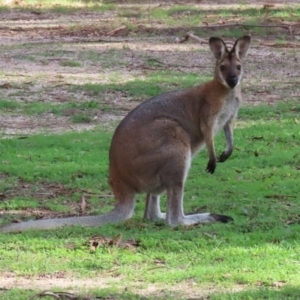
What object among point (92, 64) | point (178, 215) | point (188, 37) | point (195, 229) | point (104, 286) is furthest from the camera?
point (188, 37)

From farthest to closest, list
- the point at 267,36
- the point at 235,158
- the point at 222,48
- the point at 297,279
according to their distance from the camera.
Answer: the point at 267,36 → the point at 235,158 → the point at 222,48 → the point at 297,279

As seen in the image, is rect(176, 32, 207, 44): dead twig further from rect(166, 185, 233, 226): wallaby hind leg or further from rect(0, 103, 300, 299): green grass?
rect(166, 185, 233, 226): wallaby hind leg

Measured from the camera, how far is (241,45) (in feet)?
23.6

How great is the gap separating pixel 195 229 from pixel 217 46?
1479 millimetres

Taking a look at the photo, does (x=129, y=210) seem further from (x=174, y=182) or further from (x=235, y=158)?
(x=235, y=158)

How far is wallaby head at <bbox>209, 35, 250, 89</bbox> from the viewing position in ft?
23.4

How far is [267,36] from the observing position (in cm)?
1759

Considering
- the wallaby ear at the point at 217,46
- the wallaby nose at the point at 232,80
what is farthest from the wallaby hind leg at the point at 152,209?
the wallaby ear at the point at 217,46

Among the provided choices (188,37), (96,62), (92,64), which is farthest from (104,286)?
(188,37)

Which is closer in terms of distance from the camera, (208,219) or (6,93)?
(208,219)

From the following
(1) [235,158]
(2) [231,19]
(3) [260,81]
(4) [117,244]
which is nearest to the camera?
(4) [117,244]

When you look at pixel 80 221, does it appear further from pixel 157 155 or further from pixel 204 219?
pixel 204 219

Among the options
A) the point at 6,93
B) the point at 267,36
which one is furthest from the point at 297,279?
the point at 267,36

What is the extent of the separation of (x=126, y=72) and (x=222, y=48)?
22.0 ft
